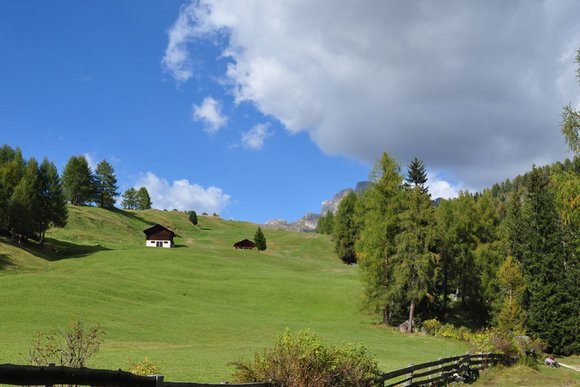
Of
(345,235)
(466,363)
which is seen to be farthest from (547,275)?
(345,235)

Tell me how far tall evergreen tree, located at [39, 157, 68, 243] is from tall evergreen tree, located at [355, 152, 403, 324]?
59028 mm

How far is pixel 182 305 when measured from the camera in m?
52.0

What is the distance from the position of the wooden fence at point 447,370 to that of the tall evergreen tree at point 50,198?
7656 centimetres

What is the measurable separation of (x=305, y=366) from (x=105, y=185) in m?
146

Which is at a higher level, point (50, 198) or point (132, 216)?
point (132, 216)

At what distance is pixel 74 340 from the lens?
12.9m

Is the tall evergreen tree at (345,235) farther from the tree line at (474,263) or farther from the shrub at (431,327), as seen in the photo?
the shrub at (431,327)

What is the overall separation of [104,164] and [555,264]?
128783 millimetres

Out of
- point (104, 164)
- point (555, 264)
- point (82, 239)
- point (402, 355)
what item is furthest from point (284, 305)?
point (104, 164)

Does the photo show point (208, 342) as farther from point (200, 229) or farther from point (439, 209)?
point (200, 229)

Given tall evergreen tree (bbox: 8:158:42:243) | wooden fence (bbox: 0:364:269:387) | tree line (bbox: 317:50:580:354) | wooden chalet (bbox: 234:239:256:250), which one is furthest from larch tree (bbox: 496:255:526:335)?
wooden chalet (bbox: 234:239:256:250)

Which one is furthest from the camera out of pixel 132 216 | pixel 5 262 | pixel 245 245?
pixel 132 216

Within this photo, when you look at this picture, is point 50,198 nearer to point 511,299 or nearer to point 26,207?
point 26,207

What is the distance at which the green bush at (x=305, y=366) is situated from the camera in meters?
12.4
